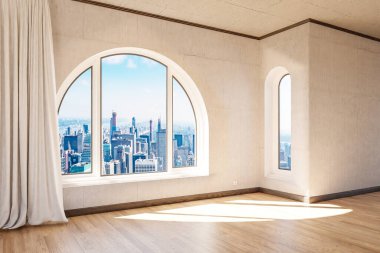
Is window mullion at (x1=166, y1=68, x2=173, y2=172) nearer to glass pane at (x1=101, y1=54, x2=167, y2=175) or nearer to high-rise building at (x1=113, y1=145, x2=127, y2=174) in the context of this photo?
glass pane at (x1=101, y1=54, x2=167, y2=175)

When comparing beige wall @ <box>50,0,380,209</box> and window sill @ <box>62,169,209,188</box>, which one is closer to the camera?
window sill @ <box>62,169,209,188</box>

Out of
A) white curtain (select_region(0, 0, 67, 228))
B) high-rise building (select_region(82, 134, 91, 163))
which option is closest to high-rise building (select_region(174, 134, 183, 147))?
high-rise building (select_region(82, 134, 91, 163))

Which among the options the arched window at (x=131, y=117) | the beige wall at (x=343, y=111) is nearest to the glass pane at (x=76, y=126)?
the arched window at (x=131, y=117)

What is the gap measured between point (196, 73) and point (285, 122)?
1940mm

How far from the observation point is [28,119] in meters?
4.00

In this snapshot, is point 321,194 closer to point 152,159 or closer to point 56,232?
point 152,159

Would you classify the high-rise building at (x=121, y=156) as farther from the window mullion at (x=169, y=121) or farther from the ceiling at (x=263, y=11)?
the ceiling at (x=263, y=11)

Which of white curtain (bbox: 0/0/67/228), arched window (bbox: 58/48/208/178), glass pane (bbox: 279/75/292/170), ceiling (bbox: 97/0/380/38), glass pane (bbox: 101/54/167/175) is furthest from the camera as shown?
glass pane (bbox: 279/75/292/170)

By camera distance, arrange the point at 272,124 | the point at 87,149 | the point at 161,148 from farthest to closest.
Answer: the point at 272,124 < the point at 161,148 < the point at 87,149

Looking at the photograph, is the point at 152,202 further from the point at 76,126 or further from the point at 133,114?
the point at 76,126

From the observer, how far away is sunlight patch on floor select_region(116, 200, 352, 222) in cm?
434

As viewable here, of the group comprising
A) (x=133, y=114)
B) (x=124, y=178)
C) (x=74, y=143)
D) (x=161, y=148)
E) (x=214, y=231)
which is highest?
(x=133, y=114)

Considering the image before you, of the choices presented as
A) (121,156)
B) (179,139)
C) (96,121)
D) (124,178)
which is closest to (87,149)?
(96,121)

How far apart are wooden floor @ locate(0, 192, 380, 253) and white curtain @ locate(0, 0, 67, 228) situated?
287mm
